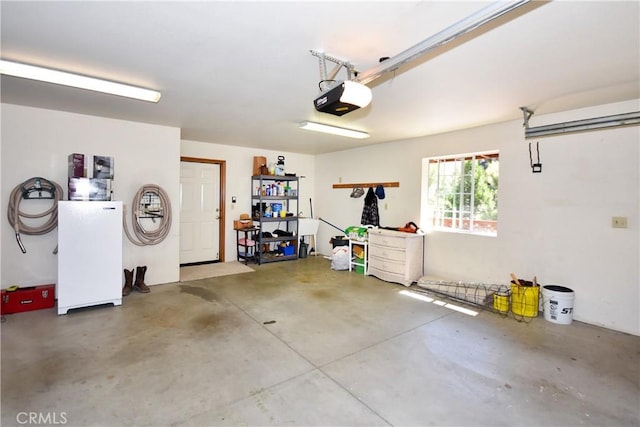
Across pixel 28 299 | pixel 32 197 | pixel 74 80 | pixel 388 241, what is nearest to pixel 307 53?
pixel 74 80

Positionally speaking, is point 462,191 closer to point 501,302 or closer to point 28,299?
point 501,302

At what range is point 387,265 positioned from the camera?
5250mm

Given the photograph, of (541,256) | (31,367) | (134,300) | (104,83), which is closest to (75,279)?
(134,300)

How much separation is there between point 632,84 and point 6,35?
209 inches

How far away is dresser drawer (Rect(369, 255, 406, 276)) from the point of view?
5.04 metres

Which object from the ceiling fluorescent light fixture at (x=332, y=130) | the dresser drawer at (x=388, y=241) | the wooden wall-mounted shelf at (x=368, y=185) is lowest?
the dresser drawer at (x=388, y=241)

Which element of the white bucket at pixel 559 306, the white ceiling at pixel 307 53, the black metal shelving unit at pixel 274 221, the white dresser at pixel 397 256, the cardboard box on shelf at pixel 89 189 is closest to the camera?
the white ceiling at pixel 307 53

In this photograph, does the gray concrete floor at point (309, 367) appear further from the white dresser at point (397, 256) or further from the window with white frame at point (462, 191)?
the window with white frame at point (462, 191)

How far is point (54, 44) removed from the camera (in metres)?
2.31

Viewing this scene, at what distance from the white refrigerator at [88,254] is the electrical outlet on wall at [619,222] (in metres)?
5.92

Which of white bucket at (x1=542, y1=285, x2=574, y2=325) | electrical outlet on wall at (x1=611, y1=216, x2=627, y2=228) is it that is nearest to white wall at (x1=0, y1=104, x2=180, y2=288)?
white bucket at (x1=542, y1=285, x2=574, y2=325)

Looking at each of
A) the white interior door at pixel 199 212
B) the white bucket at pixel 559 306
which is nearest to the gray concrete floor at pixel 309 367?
the white bucket at pixel 559 306

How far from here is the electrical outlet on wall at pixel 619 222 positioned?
3.35 meters

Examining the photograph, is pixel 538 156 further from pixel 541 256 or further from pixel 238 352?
pixel 238 352
